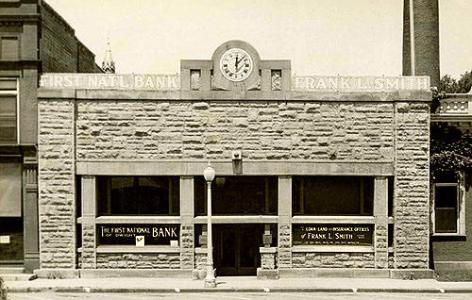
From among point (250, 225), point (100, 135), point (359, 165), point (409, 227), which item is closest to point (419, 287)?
point (409, 227)

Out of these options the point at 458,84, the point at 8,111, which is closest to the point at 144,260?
the point at 8,111

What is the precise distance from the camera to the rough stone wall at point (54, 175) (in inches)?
802

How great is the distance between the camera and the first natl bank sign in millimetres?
20594

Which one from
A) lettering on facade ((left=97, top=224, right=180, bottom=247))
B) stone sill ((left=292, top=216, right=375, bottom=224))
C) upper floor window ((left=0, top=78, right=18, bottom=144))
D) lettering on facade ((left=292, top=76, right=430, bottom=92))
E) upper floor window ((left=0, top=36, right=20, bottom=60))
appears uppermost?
upper floor window ((left=0, top=36, right=20, bottom=60))

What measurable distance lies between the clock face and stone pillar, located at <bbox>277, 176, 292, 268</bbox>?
3906 millimetres

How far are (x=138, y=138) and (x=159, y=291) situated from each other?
536 centimetres

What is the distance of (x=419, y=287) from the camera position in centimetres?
1884

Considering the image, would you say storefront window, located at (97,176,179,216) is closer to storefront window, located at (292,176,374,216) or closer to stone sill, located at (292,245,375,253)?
storefront window, located at (292,176,374,216)

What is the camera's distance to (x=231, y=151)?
20.6m

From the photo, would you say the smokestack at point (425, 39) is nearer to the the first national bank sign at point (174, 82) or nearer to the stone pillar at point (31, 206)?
the the first national bank sign at point (174, 82)

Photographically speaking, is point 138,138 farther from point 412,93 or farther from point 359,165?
point 412,93

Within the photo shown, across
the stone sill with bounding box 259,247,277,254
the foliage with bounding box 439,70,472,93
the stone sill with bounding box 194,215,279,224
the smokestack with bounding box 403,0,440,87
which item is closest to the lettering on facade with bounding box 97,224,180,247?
the stone sill with bounding box 194,215,279,224

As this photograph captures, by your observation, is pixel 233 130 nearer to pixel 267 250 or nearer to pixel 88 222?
pixel 267 250

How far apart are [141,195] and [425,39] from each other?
15024 millimetres
